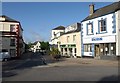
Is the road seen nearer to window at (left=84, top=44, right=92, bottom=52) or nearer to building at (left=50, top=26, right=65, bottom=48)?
window at (left=84, top=44, right=92, bottom=52)

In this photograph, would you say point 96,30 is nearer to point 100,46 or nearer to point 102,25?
point 102,25

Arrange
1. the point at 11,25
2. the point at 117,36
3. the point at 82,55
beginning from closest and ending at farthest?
the point at 117,36 → the point at 82,55 → the point at 11,25

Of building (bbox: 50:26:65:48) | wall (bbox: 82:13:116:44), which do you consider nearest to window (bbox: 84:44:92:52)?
wall (bbox: 82:13:116:44)

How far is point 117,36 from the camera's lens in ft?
124

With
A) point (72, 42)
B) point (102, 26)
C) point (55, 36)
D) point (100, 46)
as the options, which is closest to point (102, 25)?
point (102, 26)

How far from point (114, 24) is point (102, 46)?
5.51m

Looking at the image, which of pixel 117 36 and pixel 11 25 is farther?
pixel 11 25

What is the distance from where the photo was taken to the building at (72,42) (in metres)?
53.0

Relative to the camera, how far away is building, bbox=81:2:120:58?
38.5m

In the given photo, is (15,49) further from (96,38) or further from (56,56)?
(96,38)

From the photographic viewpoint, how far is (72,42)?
188 ft

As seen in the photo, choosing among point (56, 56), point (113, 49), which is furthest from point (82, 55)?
point (113, 49)

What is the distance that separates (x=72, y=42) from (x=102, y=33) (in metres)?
15.5

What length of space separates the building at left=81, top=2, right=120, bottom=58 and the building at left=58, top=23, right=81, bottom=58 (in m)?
3.45
